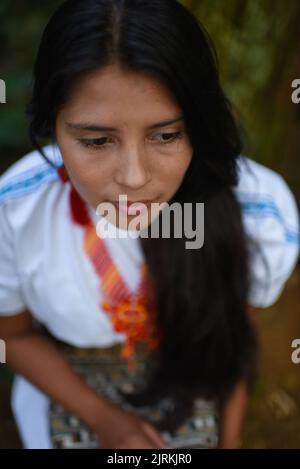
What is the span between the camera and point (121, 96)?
740 millimetres

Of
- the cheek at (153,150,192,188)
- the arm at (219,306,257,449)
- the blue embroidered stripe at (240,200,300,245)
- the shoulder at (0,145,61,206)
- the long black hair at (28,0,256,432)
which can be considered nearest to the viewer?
the long black hair at (28,0,256,432)

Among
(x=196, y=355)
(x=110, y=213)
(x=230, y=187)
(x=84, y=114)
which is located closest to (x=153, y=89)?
(x=84, y=114)

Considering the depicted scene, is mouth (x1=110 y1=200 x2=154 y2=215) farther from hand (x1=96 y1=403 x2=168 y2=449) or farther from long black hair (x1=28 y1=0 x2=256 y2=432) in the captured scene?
hand (x1=96 y1=403 x2=168 y2=449)

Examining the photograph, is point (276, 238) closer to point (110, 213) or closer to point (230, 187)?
point (230, 187)

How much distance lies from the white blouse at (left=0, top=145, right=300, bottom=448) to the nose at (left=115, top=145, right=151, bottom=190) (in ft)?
0.79

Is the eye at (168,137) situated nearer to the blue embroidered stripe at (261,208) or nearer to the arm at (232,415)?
Result: the blue embroidered stripe at (261,208)

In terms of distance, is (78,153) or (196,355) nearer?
(78,153)

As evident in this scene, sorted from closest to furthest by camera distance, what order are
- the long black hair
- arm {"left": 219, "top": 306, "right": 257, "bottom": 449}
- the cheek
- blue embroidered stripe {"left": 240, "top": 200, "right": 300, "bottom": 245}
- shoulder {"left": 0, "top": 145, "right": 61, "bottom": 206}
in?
1. the long black hair
2. the cheek
3. shoulder {"left": 0, "top": 145, "right": 61, "bottom": 206}
4. blue embroidered stripe {"left": 240, "top": 200, "right": 300, "bottom": 245}
5. arm {"left": 219, "top": 306, "right": 257, "bottom": 449}

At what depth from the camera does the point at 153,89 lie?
0.74 m

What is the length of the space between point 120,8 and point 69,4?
0.07 metres

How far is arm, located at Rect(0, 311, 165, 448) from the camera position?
1.22 meters

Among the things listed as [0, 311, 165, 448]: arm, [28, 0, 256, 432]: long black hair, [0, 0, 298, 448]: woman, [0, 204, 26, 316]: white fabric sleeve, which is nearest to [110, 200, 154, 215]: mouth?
[0, 0, 298, 448]: woman

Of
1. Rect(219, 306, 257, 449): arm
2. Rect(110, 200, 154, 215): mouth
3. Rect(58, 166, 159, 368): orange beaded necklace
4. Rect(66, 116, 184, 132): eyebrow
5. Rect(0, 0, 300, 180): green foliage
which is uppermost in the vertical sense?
Rect(0, 0, 300, 180): green foliage

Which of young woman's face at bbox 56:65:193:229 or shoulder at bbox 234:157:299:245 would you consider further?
shoulder at bbox 234:157:299:245
